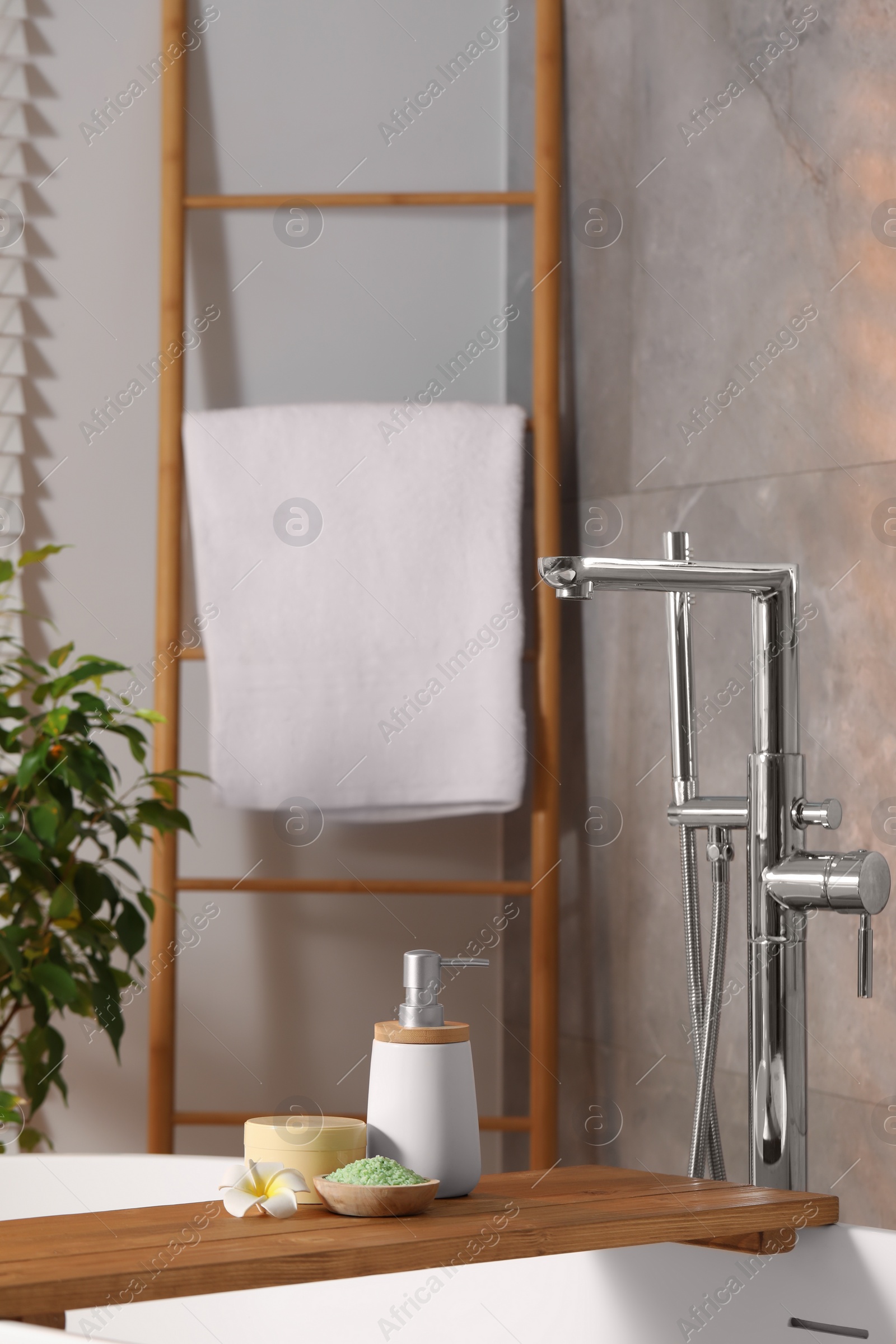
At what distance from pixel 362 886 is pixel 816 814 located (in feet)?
3.24

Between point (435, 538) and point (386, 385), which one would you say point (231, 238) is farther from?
point (435, 538)

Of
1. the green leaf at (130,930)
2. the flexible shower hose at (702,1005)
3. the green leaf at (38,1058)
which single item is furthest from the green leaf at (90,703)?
the flexible shower hose at (702,1005)

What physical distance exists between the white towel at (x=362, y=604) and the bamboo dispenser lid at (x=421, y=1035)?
0.94 meters

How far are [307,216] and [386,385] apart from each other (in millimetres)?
258

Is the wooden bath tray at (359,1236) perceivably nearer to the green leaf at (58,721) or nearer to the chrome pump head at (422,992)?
the chrome pump head at (422,992)

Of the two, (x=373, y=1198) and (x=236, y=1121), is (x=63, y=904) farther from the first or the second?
(x=373, y=1198)

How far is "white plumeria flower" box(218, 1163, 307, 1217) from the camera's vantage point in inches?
30.1

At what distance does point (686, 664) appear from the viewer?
1070 millimetres

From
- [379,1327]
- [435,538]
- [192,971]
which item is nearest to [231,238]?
[435,538]

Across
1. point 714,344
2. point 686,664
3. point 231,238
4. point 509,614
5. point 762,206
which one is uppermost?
point 231,238

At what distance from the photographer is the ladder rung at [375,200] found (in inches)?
75.1

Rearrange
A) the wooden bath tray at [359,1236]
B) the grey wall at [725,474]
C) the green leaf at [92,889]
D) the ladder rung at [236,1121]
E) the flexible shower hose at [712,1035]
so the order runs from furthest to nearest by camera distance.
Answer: the ladder rung at [236,1121] < the green leaf at [92,889] < the grey wall at [725,474] < the flexible shower hose at [712,1035] < the wooden bath tray at [359,1236]

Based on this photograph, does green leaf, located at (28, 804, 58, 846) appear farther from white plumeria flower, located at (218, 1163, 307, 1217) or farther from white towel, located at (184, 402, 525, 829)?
white plumeria flower, located at (218, 1163, 307, 1217)

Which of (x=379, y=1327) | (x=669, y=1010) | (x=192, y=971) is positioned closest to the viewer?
(x=379, y=1327)
